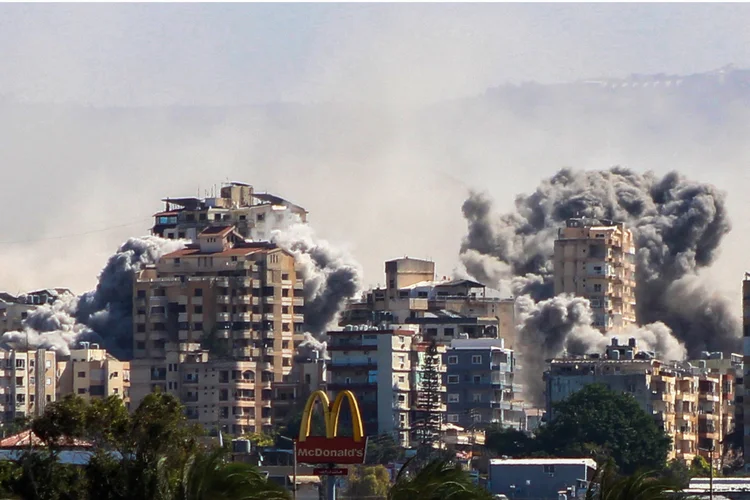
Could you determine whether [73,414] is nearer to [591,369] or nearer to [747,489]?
[747,489]

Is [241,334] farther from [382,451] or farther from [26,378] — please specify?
[382,451]

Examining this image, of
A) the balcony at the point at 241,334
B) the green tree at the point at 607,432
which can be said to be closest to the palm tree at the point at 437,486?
the green tree at the point at 607,432

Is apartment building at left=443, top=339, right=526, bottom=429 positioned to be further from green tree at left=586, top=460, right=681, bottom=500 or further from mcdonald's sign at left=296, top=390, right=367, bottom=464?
green tree at left=586, top=460, right=681, bottom=500

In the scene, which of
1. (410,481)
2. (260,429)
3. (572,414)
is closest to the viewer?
(410,481)

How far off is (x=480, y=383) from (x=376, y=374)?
7237 mm

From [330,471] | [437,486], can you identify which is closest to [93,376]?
[330,471]

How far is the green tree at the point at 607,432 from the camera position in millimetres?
152625

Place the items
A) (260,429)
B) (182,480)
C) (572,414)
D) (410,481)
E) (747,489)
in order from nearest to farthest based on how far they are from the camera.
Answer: (182,480)
(410,481)
(747,489)
(572,414)
(260,429)

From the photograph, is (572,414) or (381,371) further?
(381,371)

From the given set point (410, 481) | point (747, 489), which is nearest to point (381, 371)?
point (747, 489)

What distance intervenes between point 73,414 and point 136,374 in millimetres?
129330

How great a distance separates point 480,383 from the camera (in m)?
180

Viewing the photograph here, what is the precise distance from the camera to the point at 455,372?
18000cm

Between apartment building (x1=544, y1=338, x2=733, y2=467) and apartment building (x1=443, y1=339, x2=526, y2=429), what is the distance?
4.90 metres
